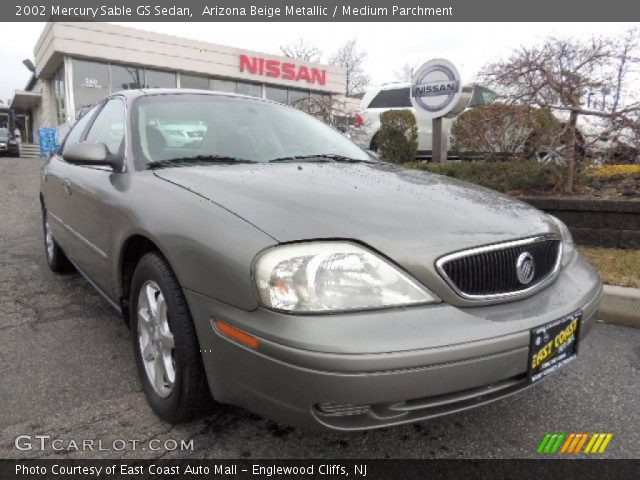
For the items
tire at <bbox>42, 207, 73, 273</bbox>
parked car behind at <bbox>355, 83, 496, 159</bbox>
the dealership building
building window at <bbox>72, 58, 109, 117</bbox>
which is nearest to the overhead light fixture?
the dealership building

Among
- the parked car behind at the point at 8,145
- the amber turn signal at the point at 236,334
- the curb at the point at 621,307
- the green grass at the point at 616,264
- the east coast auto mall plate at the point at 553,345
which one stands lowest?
the curb at the point at 621,307

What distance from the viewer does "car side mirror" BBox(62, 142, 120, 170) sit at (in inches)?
97.9

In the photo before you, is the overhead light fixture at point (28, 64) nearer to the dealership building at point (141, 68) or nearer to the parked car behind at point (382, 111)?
the dealership building at point (141, 68)

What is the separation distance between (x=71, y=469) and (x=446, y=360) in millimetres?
1417

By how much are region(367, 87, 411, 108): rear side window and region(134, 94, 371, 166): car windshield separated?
8602 millimetres

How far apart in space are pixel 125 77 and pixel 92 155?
17710 millimetres

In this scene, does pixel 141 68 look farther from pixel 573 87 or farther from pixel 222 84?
pixel 573 87

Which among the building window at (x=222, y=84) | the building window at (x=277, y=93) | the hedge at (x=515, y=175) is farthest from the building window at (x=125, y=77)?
the hedge at (x=515, y=175)

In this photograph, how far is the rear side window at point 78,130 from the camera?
3700mm

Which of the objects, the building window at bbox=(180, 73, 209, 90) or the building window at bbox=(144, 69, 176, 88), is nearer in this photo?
the building window at bbox=(144, 69, 176, 88)

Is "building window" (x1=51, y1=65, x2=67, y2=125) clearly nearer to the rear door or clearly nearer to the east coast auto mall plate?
the rear door

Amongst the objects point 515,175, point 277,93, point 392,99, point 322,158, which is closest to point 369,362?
point 322,158

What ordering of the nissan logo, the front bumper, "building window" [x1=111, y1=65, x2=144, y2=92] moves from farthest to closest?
1. "building window" [x1=111, y1=65, x2=144, y2=92]
2. the nissan logo
3. the front bumper

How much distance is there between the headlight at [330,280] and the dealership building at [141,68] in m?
13.0
